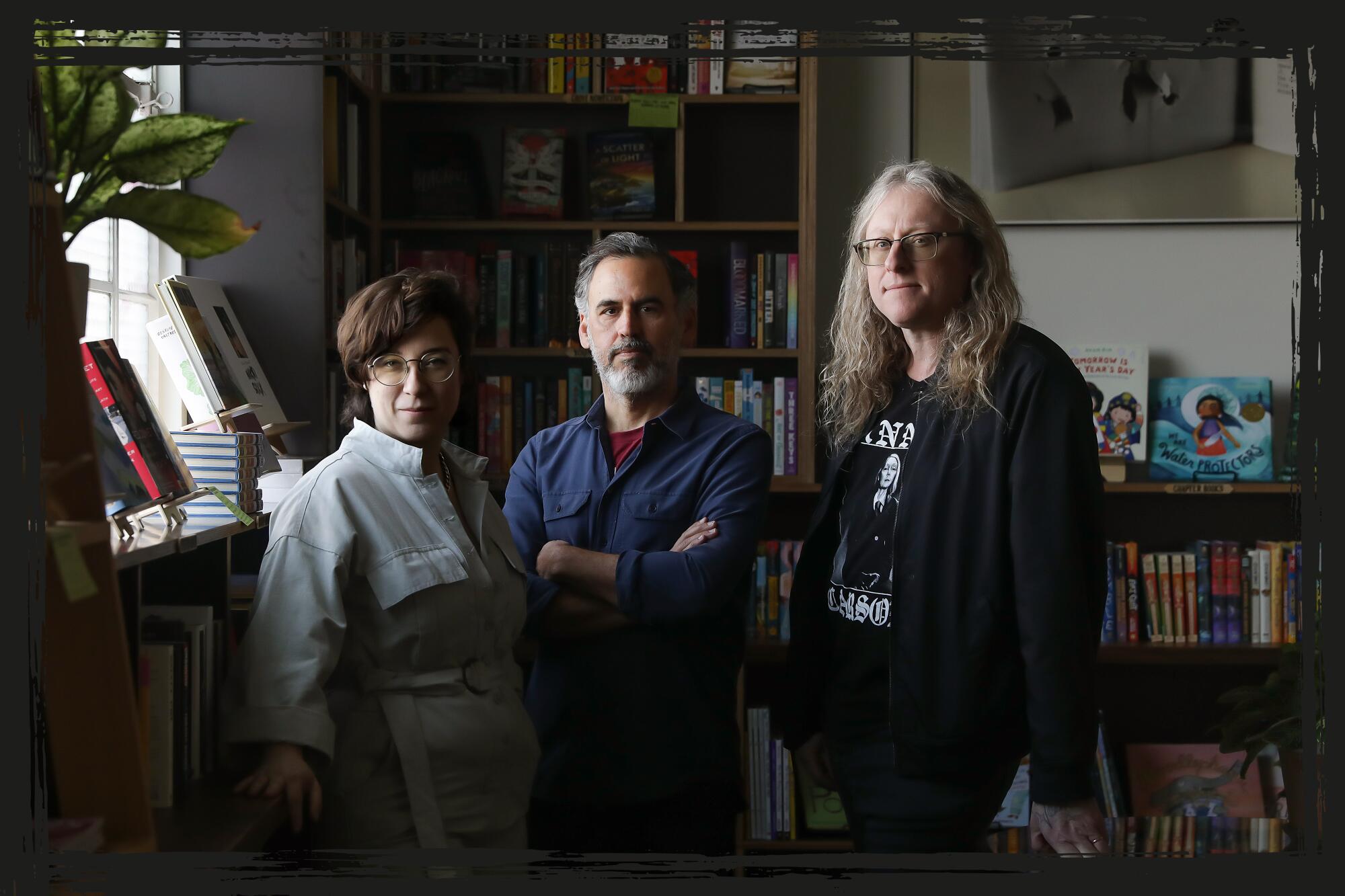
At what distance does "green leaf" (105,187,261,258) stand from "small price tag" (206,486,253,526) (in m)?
0.69

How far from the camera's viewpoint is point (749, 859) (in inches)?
52.1

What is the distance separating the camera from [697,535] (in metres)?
1.74

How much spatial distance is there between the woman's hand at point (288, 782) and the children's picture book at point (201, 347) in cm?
88

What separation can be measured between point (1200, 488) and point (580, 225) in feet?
6.05

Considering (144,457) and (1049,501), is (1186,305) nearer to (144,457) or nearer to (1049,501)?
(1049,501)

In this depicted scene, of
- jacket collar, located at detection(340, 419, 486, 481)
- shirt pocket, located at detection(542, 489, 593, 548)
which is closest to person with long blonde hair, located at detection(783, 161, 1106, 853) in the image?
shirt pocket, located at detection(542, 489, 593, 548)

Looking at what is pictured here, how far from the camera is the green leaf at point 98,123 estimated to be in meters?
0.96

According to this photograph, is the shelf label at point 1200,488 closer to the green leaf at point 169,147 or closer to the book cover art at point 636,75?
the book cover art at point 636,75

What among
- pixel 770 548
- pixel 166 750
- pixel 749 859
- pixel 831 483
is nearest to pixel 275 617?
pixel 166 750

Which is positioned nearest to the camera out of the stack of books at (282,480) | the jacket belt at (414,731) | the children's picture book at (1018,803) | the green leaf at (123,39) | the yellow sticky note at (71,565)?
the yellow sticky note at (71,565)

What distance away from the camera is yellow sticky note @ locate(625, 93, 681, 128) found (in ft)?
9.96

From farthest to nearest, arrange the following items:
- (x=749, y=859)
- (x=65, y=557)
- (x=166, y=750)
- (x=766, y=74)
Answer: (x=766, y=74)
(x=166, y=750)
(x=749, y=859)
(x=65, y=557)

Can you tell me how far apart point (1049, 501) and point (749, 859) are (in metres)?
0.62

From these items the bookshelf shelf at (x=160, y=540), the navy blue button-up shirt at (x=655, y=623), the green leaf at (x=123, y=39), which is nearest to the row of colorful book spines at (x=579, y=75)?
the navy blue button-up shirt at (x=655, y=623)
